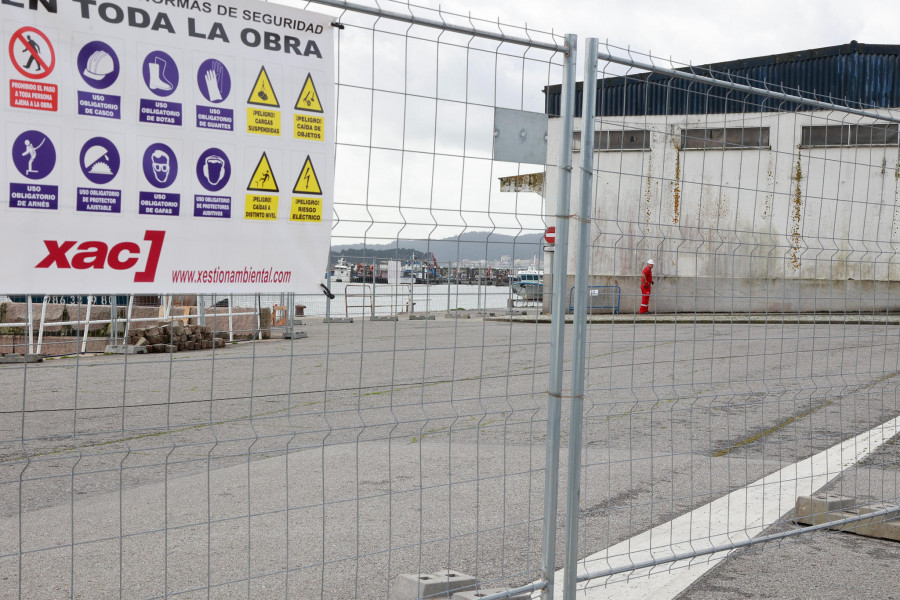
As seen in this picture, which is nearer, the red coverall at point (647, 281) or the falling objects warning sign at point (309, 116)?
the falling objects warning sign at point (309, 116)

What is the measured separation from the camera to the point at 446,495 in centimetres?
614

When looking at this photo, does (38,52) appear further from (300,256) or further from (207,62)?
(300,256)

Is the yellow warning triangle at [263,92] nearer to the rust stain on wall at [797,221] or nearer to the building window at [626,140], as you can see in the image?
the building window at [626,140]

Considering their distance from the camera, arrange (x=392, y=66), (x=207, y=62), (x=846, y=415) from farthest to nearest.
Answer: (x=846, y=415) → (x=392, y=66) → (x=207, y=62)

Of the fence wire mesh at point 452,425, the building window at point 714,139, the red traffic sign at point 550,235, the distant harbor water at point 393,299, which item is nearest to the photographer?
the distant harbor water at point 393,299

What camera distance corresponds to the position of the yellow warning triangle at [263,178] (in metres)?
3.03

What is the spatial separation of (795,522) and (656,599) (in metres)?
1.65

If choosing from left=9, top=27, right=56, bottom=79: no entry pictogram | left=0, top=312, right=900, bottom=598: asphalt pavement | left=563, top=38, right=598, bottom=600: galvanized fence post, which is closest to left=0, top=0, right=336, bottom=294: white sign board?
left=9, top=27, right=56, bottom=79: no entry pictogram

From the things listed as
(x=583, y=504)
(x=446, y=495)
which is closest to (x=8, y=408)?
(x=446, y=495)

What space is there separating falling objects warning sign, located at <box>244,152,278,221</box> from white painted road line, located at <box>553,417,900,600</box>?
7.28ft

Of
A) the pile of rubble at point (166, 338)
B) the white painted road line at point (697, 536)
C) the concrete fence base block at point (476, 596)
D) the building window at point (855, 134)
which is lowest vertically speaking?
the pile of rubble at point (166, 338)

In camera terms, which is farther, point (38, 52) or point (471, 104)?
point (471, 104)

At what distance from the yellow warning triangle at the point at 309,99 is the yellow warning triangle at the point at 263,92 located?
103mm

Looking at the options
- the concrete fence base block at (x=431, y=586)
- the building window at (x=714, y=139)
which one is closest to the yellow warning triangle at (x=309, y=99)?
the building window at (x=714, y=139)
